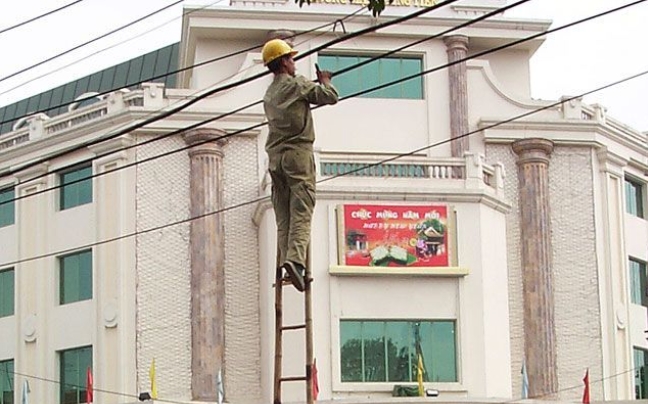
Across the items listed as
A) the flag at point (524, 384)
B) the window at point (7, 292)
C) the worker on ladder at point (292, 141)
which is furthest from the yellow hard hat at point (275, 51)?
the window at point (7, 292)

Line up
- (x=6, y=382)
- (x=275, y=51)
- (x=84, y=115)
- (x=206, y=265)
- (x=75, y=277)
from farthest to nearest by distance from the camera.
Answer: (x=6, y=382) → (x=84, y=115) → (x=75, y=277) → (x=206, y=265) → (x=275, y=51)

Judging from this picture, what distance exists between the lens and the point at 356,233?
3612 centimetres

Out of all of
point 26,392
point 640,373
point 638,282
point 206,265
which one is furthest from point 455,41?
point 26,392

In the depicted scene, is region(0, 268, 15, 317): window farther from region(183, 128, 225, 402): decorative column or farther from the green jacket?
the green jacket

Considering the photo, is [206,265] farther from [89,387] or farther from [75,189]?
[75,189]

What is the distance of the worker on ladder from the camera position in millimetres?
12703

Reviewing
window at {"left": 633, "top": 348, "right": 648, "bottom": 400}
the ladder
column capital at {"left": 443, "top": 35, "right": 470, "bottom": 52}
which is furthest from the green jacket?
window at {"left": 633, "top": 348, "right": 648, "bottom": 400}

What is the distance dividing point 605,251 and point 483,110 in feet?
13.8

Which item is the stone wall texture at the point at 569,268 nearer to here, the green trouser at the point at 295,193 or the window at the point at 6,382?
the window at the point at 6,382

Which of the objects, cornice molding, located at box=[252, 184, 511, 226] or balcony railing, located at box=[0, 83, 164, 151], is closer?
cornice molding, located at box=[252, 184, 511, 226]

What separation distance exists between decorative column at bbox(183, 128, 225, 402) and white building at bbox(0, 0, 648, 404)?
4cm

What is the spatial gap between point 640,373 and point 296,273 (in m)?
29.4

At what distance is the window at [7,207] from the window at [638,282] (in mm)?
14440

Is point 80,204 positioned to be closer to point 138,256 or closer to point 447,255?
point 138,256
